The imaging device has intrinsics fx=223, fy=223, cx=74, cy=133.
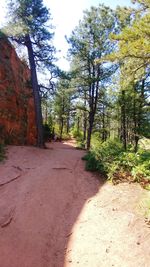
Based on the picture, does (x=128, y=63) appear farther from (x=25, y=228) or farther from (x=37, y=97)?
(x=37, y=97)

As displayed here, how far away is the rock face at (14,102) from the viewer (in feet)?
39.7

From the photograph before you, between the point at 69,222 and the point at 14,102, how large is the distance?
983 centimetres

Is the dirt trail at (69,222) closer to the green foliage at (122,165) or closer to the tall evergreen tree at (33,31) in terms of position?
the green foliage at (122,165)

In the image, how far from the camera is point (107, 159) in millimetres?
7750

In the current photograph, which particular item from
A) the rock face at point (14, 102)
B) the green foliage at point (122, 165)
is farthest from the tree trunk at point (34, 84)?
the green foliage at point (122, 165)

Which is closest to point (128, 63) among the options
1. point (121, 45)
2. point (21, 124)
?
point (121, 45)

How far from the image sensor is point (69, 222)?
4.98m

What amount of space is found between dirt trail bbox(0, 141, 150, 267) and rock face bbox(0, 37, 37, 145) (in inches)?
204

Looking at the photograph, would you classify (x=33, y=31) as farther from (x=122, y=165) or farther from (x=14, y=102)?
(x=122, y=165)

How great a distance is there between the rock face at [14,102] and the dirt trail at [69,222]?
519 centimetres

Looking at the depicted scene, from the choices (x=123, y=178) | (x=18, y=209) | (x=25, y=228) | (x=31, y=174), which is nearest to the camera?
(x=25, y=228)

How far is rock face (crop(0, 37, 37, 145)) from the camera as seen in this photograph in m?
12.1

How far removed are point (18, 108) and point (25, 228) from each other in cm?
988


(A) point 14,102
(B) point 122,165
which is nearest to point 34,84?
(A) point 14,102
